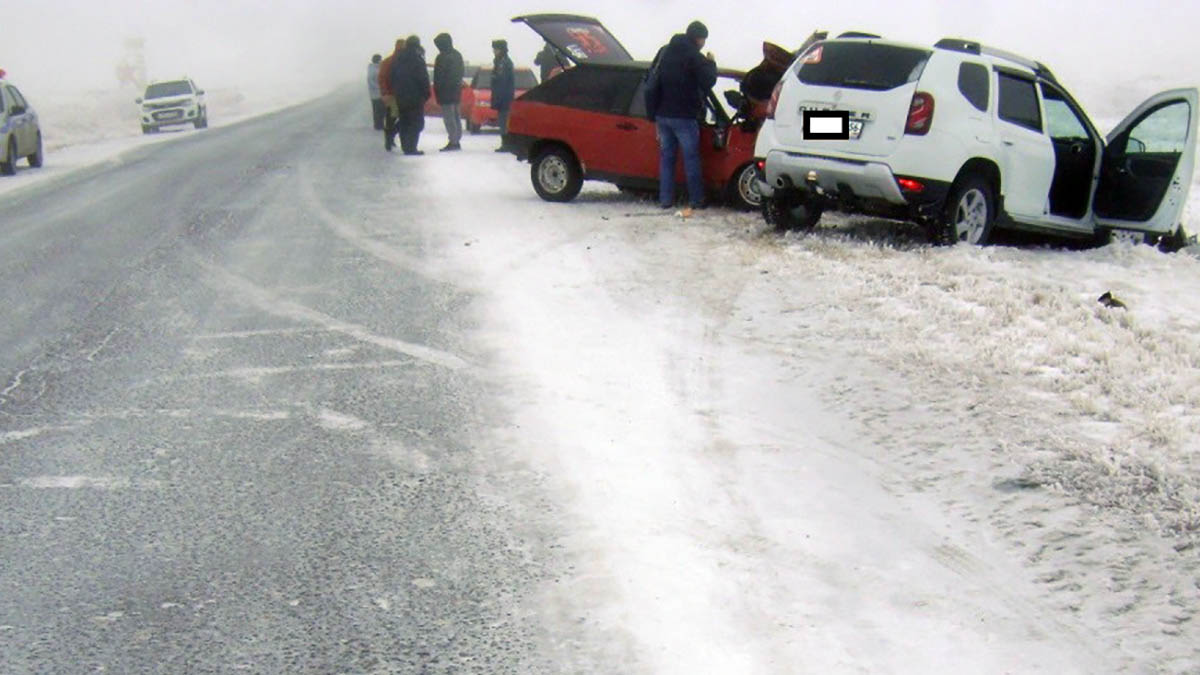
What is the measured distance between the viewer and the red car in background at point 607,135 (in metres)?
12.6

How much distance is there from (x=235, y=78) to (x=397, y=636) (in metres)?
133

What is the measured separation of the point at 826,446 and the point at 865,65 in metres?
5.41

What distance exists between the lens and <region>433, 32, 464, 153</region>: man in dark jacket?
20.0 metres

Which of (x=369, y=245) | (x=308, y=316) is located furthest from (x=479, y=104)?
(x=308, y=316)

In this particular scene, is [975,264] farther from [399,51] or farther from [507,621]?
[399,51]

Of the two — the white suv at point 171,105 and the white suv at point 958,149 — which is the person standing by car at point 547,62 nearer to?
the white suv at point 958,149

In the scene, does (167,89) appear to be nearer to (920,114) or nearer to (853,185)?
(853,185)

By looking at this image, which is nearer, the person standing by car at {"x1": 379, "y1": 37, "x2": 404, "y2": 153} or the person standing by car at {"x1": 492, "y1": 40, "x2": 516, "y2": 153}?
the person standing by car at {"x1": 379, "y1": 37, "x2": 404, "y2": 153}

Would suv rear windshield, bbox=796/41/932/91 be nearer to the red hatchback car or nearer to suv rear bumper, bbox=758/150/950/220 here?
suv rear bumper, bbox=758/150/950/220

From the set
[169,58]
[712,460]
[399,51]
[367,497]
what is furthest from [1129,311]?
[169,58]

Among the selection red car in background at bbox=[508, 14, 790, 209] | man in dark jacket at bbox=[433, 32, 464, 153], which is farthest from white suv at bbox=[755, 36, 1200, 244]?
man in dark jacket at bbox=[433, 32, 464, 153]

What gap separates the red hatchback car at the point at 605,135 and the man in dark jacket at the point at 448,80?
6261 millimetres

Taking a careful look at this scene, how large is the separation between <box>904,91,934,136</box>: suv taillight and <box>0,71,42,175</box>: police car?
47.3 feet

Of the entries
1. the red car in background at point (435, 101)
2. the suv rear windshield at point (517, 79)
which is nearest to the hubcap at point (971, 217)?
the suv rear windshield at point (517, 79)
